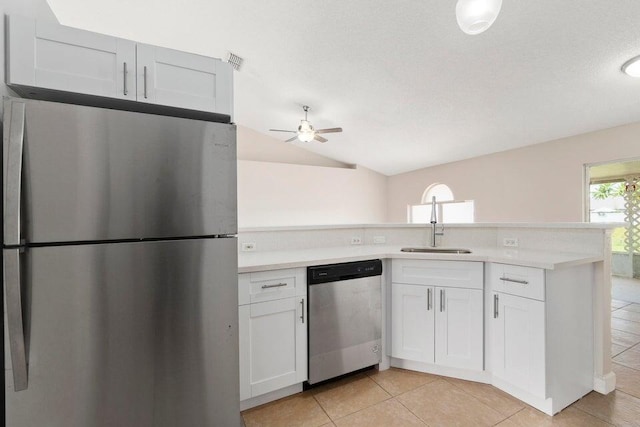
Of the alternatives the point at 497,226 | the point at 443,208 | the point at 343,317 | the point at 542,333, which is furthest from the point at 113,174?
the point at 443,208

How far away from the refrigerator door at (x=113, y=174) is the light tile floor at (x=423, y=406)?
4.00ft

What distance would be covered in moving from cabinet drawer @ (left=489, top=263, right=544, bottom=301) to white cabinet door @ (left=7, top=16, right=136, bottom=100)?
7.36 ft

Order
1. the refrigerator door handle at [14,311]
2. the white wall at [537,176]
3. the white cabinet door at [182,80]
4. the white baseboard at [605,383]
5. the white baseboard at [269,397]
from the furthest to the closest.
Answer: the white wall at [537,176] < the white baseboard at [605,383] < the white baseboard at [269,397] < the white cabinet door at [182,80] < the refrigerator door handle at [14,311]

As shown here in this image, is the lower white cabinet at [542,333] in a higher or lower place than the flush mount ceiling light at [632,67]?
lower

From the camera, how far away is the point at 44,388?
1.00 m

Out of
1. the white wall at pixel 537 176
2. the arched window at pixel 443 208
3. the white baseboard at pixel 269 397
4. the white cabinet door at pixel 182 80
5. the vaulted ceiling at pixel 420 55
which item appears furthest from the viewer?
the arched window at pixel 443 208

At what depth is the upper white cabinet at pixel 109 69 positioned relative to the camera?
1.05m

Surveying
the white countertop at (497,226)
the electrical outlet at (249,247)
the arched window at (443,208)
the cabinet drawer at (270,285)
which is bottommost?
the cabinet drawer at (270,285)

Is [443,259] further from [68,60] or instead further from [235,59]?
[235,59]

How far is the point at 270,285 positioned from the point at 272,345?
370mm

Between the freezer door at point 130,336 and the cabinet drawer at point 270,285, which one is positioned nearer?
the freezer door at point 130,336

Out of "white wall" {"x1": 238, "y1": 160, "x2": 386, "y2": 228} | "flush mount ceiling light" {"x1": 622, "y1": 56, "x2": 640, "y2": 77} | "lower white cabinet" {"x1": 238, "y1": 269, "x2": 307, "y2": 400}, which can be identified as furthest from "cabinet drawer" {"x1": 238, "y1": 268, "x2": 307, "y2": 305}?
"white wall" {"x1": 238, "y1": 160, "x2": 386, "y2": 228}

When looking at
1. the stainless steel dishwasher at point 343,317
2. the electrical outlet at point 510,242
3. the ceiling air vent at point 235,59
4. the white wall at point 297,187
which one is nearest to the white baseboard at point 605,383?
the electrical outlet at point 510,242

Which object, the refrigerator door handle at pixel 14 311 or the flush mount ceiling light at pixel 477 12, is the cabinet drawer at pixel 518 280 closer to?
the flush mount ceiling light at pixel 477 12
